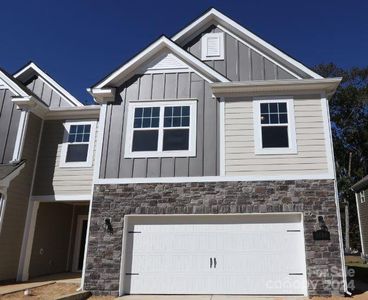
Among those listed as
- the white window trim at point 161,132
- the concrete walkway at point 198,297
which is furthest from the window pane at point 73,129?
the concrete walkway at point 198,297

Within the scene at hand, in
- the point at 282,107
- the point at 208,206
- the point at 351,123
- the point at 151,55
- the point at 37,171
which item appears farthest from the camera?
the point at 351,123

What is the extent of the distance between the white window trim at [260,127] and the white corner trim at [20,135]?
297 inches

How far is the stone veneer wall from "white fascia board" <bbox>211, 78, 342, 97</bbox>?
2.73m

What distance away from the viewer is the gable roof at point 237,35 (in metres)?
10.8

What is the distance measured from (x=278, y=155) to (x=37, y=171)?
8.08m

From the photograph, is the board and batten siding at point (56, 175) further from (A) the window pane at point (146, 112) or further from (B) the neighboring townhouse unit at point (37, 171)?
(A) the window pane at point (146, 112)

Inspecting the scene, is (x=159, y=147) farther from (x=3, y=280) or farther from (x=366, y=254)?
(x=366, y=254)

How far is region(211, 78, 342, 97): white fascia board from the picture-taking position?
1011cm

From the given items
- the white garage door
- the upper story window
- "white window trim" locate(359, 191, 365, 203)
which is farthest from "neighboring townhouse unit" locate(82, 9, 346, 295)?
"white window trim" locate(359, 191, 365, 203)

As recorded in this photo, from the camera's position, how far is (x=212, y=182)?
976 centimetres

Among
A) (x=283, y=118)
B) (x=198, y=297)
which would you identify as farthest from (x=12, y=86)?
(x=198, y=297)

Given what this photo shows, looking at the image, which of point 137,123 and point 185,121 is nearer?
point 185,121

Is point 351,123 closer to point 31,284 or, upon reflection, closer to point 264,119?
point 264,119

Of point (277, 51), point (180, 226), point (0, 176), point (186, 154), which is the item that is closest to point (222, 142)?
point (186, 154)
